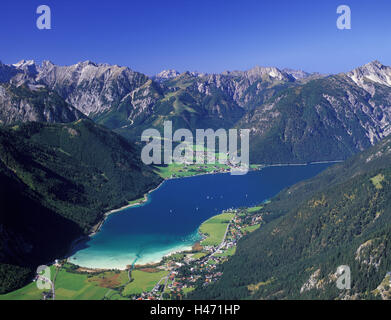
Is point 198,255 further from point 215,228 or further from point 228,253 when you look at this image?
point 215,228

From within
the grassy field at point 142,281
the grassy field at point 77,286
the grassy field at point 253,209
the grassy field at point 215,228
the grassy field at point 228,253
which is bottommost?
the grassy field at point 77,286

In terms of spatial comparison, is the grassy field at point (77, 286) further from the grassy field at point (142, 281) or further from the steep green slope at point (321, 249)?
the steep green slope at point (321, 249)

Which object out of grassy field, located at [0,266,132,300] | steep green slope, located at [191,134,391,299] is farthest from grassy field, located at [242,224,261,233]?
grassy field, located at [0,266,132,300]

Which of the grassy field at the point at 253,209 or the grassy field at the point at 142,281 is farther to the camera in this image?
the grassy field at the point at 253,209

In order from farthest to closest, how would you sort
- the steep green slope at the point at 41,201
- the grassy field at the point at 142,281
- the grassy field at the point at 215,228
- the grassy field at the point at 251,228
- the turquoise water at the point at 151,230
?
the grassy field at the point at 251,228 → the grassy field at the point at 215,228 → the turquoise water at the point at 151,230 → the steep green slope at the point at 41,201 → the grassy field at the point at 142,281

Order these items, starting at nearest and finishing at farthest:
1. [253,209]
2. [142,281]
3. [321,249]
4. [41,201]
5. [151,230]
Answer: [142,281] < [321,249] < [151,230] < [41,201] < [253,209]

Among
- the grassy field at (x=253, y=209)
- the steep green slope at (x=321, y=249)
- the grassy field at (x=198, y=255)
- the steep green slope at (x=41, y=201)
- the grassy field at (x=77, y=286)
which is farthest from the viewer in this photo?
the grassy field at (x=253, y=209)

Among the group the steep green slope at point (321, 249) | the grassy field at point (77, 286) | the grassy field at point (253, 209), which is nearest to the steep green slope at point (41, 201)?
the grassy field at point (77, 286)

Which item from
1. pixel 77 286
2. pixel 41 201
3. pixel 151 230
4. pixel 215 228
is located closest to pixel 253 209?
pixel 215 228
